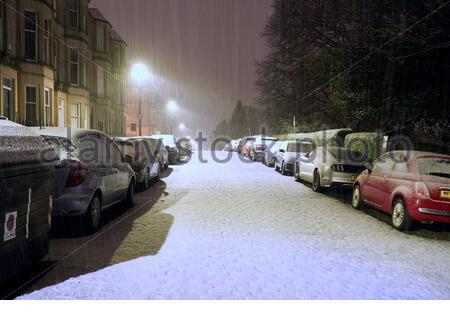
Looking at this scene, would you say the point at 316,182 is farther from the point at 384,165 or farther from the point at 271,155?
the point at 271,155

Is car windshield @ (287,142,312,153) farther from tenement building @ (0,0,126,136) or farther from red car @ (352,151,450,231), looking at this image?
tenement building @ (0,0,126,136)

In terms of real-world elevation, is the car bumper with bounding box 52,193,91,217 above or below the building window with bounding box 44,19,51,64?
below

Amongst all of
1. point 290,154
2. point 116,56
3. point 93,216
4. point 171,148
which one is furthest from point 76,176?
point 116,56

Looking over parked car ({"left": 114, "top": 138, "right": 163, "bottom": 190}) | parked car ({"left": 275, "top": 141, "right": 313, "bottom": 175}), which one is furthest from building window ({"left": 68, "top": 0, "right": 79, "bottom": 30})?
parked car ({"left": 114, "top": 138, "right": 163, "bottom": 190})

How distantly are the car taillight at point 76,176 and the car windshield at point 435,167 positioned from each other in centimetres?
593

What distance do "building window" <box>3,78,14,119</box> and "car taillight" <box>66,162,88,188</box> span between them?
16064mm

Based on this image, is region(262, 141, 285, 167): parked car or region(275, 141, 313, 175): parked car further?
region(262, 141, 285, 167): parked car

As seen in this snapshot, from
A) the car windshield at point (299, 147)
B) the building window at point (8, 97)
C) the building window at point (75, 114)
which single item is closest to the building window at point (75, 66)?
the building window at point (75, 114)

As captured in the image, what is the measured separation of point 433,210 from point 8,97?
65.6ft

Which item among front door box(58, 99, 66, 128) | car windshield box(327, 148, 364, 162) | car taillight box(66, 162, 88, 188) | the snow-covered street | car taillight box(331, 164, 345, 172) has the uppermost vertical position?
front door box(58, 99, 66, 128)

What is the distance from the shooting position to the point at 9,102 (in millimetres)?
21547

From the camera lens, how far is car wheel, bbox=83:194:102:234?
728 cm

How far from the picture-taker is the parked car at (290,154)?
18.9m

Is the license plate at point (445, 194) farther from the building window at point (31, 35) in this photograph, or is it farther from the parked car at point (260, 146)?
the building window at point (31, 35)
